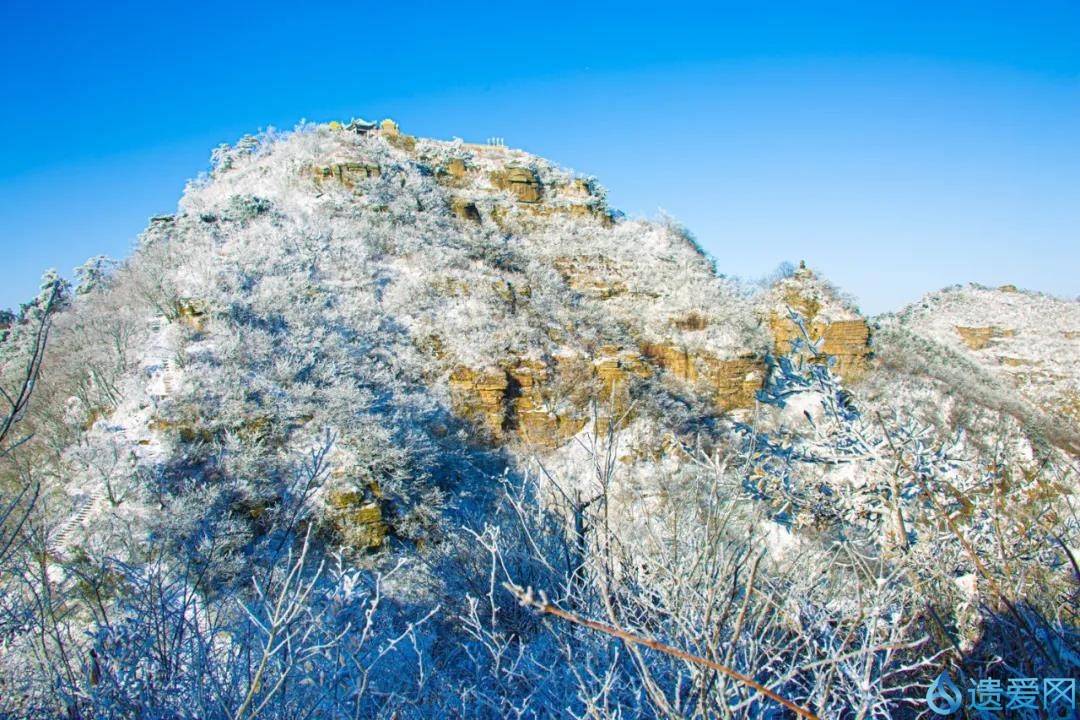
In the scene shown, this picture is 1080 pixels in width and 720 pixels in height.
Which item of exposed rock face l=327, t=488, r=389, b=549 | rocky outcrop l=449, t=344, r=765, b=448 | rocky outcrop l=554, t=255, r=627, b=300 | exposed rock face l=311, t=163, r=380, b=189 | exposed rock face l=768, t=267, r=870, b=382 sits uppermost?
exposed rock face l=311, t=163, r=380, b=189

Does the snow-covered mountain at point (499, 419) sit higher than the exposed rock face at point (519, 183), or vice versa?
the exposed rock face at point (519, 183)

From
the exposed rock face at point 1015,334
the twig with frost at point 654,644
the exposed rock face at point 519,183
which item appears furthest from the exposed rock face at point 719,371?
the twig with frost at point 654,644

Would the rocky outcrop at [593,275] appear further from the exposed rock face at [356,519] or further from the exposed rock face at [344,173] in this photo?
the exposed rock face at [356,519]

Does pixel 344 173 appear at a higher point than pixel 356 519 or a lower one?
higher

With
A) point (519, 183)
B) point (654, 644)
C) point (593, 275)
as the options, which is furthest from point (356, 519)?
point (519, 183)

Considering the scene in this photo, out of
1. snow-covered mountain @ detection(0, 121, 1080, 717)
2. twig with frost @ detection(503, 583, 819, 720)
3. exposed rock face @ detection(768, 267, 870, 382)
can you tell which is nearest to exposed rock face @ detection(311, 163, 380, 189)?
snow-covered mountain @ detection(0, 121, 1080, 717)

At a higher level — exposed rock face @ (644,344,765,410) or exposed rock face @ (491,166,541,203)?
exposed rock face @ (491,166,541,203)

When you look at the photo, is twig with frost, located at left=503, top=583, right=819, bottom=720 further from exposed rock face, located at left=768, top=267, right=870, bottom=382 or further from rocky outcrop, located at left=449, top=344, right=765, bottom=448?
exposed rock face, located at left=768, top=267, right=870, bottom=382

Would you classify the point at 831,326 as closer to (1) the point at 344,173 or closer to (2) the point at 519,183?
(2) the point at 519,183

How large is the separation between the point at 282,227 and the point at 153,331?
5.52 metres

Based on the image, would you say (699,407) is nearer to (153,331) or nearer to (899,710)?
(899,710)

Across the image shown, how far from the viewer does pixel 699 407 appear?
13938 millimetres

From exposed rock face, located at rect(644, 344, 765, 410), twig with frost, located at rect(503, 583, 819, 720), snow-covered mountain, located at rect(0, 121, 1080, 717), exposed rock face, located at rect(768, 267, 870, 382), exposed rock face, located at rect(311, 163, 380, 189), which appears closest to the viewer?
twig with frost, located at rect(503, 583, 819, 720)

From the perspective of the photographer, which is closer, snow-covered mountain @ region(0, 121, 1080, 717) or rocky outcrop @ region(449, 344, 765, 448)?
snow-covered mountain @ region(0, 121, 1080, 717)
